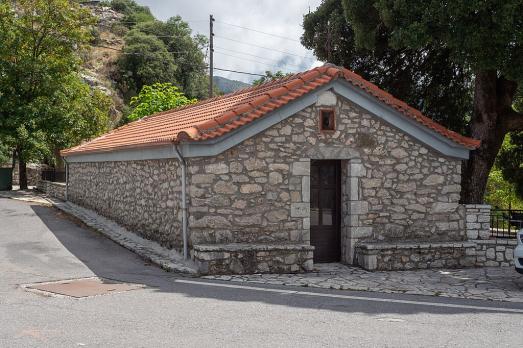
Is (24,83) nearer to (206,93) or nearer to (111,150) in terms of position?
(111,150)

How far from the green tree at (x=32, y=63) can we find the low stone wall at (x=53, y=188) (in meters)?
1.59

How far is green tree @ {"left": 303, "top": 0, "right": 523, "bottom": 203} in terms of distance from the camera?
40.2 feet

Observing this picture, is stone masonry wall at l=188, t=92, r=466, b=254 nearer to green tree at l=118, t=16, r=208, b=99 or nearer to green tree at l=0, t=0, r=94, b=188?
green tree at l=0, t=0, r=94, b=188

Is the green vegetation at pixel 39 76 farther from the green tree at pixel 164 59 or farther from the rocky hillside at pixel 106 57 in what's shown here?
the green tree at pixel 164 59

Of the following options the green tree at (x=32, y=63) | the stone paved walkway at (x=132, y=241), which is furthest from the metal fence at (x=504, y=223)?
the green tree at (x=32, y=63)

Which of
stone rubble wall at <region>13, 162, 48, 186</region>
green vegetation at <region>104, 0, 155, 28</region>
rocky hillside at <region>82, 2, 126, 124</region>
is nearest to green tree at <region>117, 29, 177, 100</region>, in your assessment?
rocky hillside at <region>82, 2, 126, 124</region>

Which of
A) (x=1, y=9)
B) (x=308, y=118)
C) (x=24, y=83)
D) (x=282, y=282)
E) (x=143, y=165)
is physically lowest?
(x=282, y=282)

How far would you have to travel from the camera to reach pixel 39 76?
2733cm

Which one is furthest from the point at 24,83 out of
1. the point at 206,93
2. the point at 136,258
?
the point at 206,93

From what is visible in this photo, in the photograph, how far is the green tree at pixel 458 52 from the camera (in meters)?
12.2

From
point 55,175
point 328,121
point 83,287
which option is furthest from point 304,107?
point 55,175

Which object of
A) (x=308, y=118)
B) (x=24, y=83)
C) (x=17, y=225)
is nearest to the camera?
(x=308, y=118)

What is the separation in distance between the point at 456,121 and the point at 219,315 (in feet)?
45.3

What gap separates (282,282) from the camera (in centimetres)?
957
